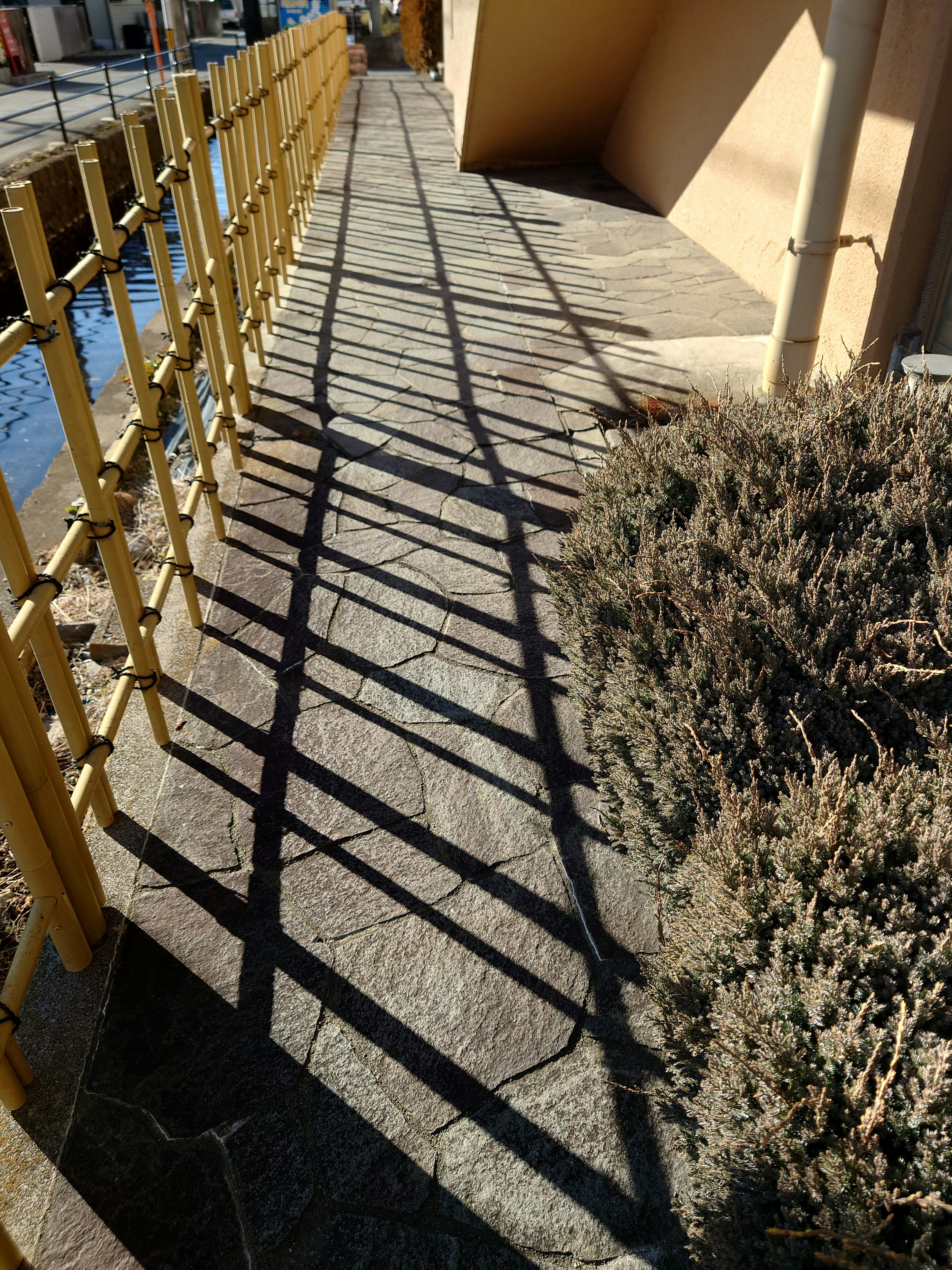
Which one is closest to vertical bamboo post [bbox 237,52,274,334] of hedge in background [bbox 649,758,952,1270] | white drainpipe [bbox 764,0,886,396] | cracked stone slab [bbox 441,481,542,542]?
cracked stone slab [bbox 441,481,542,542]

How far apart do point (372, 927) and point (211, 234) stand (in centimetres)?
342

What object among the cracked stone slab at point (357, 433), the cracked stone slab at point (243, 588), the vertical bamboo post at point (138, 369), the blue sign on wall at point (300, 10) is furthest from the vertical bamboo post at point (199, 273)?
the blue sign on wall at point (300, 10)

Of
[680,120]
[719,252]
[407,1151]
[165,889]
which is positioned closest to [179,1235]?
[407,1151]

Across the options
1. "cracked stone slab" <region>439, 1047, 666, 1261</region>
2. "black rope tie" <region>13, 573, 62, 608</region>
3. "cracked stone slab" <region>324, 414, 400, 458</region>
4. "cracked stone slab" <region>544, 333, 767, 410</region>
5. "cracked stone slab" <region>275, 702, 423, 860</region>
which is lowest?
"cracked stone slab" <region>439, 1047, 666, 1261</region>

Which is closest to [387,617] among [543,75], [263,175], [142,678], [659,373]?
[142,678]

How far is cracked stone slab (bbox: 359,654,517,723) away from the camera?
123 inches

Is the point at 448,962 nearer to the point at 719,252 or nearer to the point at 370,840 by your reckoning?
the point at 370,840

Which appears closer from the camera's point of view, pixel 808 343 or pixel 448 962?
pixel 448 962

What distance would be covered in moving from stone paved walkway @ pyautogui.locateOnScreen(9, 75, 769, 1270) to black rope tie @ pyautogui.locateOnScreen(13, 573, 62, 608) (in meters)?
0.89

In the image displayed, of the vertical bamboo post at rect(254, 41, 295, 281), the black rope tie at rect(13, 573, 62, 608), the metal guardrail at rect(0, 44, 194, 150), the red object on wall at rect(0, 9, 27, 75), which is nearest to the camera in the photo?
the black rope tie at rect(13, 573, 62, 608)

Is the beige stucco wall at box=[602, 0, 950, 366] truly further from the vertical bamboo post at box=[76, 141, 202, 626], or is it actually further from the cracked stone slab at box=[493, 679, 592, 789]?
the vertical bamboo post at box=[76, 141, 202, 626]

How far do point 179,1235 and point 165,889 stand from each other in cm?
90

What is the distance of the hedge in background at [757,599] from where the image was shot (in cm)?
221

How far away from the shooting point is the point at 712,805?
2168 mm
